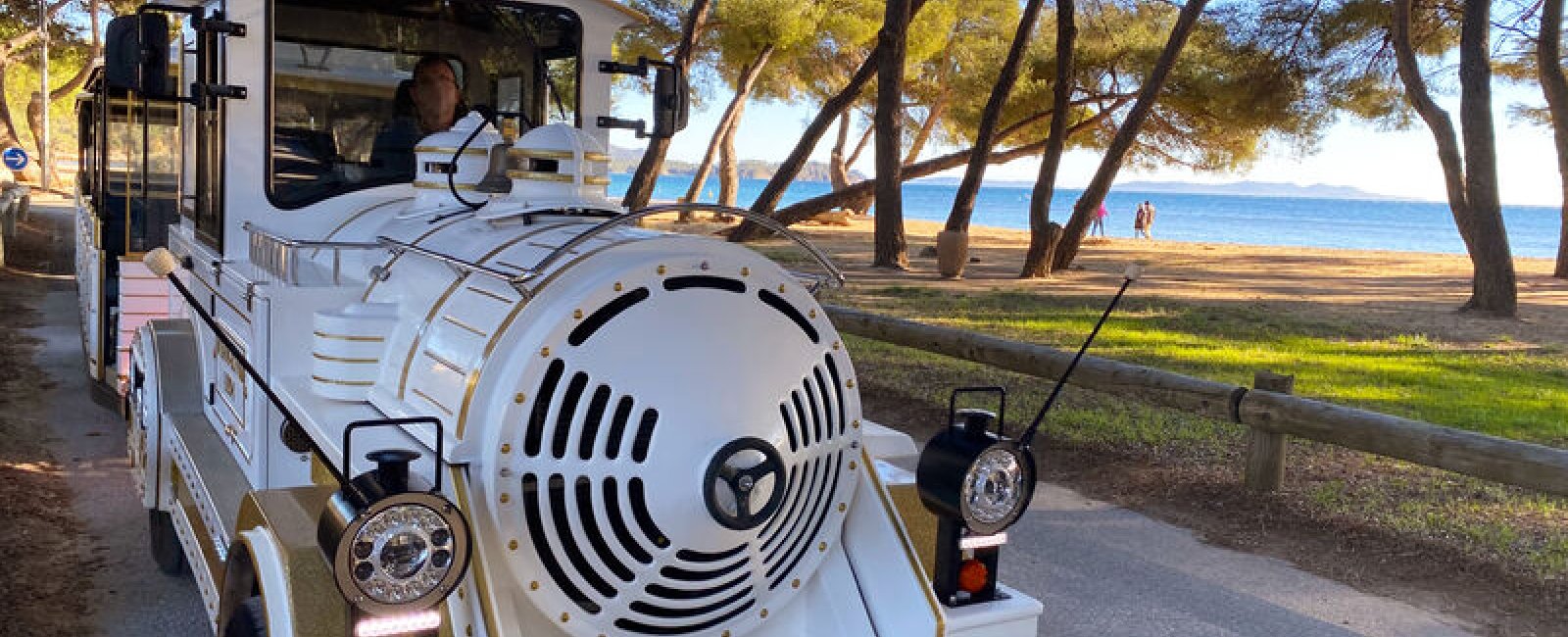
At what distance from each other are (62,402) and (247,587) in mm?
6461

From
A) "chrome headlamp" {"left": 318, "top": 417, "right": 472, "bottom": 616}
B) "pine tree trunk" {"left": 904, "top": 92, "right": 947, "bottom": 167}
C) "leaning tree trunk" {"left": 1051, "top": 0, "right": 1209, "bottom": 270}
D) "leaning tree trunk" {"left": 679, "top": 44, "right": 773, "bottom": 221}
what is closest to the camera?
"chrome headlamp" {"left": 318, "top": 417, "right": 472, "bottom": 616}

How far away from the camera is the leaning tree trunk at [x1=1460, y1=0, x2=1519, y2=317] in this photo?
49.7 ft

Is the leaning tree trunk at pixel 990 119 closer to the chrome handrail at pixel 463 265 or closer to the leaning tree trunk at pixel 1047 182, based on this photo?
the leaning tree trunk at pixel 1047 182

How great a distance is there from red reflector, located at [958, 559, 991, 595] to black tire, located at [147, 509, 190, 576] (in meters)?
3.22

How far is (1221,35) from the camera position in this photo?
70.1 feet

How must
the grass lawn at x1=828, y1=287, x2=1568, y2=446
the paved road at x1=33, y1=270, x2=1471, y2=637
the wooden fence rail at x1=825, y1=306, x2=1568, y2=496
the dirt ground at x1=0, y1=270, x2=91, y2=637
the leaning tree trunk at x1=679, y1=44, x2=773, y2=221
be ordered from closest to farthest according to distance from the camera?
the dirt ground at x1=0, y1=270, x2=91, y2=637 → the paved road at x1=33, y1=270, x2=1471, y2=637 → the wooden fence rail at x1=825, y1=306, x2=1568, y2=496 → the grass lawn at x1=828, y1=287, x2=1568, y2=446 → the leaning tree trunk at x1=679, y1=44, x2=773, y2=221

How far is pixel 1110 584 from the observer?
5.27m

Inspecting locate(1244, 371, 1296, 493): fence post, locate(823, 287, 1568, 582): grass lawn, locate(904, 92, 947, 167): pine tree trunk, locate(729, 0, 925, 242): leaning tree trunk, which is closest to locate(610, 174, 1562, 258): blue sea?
locate(904, 92, 947, 167): pine tree trunk

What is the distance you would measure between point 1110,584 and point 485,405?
3.42 meters

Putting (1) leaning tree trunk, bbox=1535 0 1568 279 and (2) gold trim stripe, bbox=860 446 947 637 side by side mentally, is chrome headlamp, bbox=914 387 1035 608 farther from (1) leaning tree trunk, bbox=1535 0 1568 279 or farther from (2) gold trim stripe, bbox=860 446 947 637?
(1) leaning tree trunk, bbox=1535 0 1568 279

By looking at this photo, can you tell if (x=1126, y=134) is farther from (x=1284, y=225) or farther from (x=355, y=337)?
(x=1284, y=225)

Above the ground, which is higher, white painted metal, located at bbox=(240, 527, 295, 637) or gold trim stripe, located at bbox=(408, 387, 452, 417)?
gold trim stripe, located at bbox=(408, 387, 452, 417)

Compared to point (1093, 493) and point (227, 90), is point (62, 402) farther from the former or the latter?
point (1093, 493)

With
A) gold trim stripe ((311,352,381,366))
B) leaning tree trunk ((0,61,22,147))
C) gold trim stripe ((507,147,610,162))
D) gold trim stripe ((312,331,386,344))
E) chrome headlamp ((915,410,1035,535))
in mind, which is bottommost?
chrome headlamp ((915,410,1035,535))
